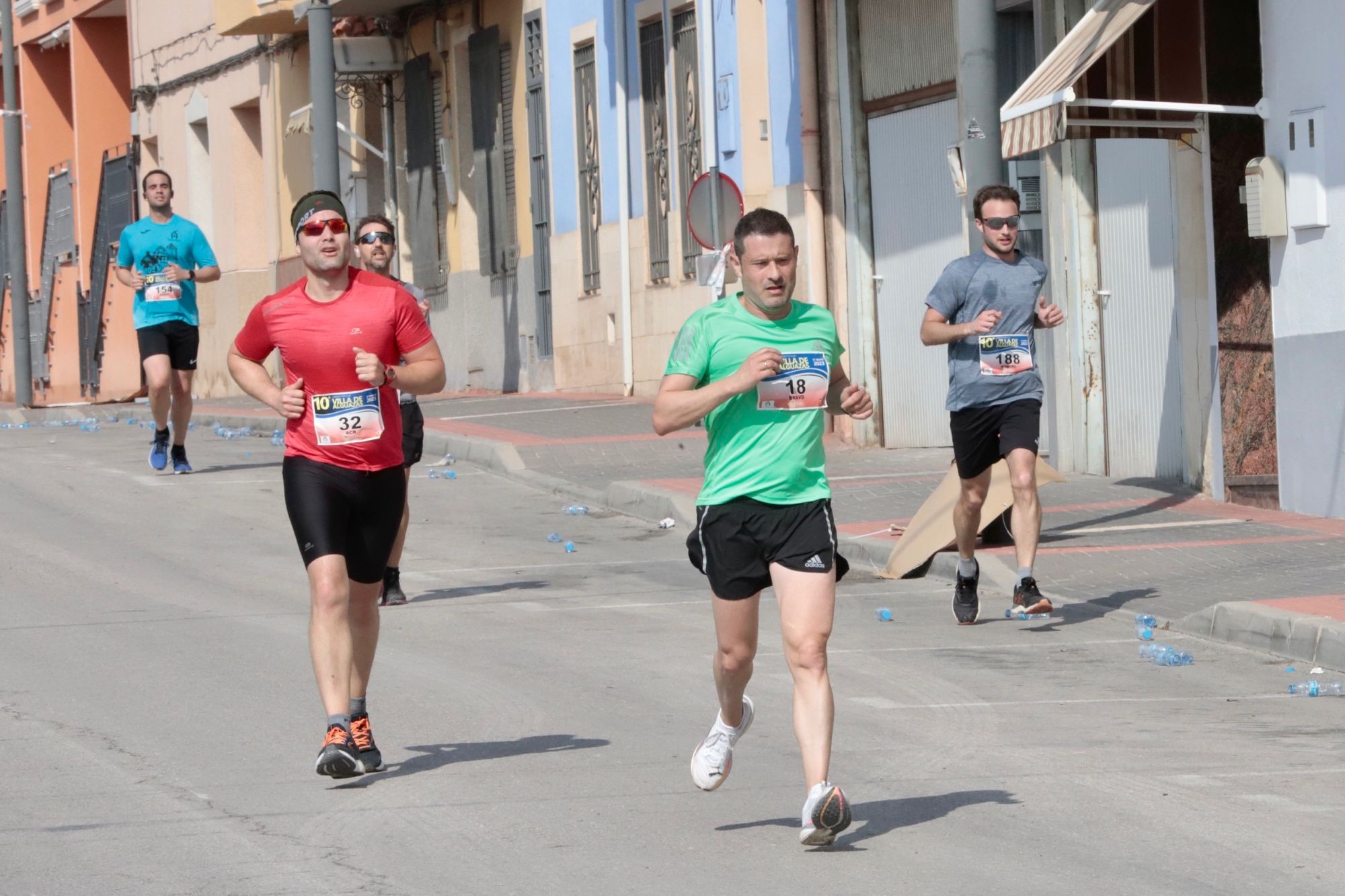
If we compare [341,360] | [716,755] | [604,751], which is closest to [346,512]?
[341,360]

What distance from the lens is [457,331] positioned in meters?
29.0

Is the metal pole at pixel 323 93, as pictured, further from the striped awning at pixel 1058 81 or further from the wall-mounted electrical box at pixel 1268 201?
the wall-mounted electrical box at pixel 1268 201

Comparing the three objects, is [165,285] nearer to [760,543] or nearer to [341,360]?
[341,360]

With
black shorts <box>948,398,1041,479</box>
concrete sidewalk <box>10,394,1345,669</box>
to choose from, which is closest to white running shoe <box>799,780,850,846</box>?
concrete sidewalk <box>10,394,1345,669</box>

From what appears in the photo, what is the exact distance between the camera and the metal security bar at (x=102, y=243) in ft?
127

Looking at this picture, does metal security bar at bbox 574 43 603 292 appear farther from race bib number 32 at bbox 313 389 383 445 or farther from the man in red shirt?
race bib number 32 at bbox 313 389 383 445

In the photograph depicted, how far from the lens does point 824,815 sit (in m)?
6.03

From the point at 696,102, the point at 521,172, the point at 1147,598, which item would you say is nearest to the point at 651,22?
the point at 696,102

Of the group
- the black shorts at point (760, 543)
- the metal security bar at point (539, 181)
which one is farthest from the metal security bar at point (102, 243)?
the black shorts at point (760, 543)

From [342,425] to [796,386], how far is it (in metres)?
1.72

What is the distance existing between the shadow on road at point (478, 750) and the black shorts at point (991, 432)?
3464mm

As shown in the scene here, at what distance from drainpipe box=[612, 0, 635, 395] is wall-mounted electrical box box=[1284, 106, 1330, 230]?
11482 mm

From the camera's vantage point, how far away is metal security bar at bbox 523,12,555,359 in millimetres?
26375

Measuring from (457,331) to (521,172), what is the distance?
275cm
